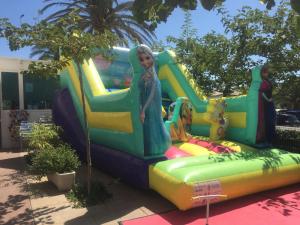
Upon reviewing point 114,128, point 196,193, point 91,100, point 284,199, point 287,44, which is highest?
point 287,44

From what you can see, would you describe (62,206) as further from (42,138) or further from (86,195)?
(42,138)

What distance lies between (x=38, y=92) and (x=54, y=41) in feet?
25.9

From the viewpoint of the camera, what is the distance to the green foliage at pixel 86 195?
452 cm

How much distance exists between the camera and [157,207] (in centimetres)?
438

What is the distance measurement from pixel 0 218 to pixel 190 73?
16.3 ft

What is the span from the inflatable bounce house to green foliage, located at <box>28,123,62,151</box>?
0.49 m

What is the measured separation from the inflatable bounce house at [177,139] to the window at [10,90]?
4.48m

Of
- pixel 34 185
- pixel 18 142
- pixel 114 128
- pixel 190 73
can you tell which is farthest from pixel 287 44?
pixel 18 142

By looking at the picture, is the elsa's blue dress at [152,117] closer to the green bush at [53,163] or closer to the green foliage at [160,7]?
the green bush at [53,163]

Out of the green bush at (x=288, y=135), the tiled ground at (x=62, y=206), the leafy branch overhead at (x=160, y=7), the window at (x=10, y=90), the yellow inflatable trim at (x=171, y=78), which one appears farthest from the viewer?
the window at (x=10, y=90)

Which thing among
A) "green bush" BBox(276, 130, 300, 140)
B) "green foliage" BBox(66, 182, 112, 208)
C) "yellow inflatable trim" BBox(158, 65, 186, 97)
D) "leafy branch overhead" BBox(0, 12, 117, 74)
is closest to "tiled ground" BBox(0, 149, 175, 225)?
"green foliage" BBox(66, 182, 112, 208)

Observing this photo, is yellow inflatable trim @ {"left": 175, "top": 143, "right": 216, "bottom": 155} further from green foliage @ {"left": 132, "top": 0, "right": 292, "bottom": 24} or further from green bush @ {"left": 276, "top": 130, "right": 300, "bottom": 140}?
green foliage @ {"left": 132, "top": 0, "right": 292, "bottom": 24}

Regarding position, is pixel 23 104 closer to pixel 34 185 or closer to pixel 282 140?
pixel 34 185

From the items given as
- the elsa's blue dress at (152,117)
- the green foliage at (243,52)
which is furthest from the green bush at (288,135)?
the elsa's blue dress at (152,117)
